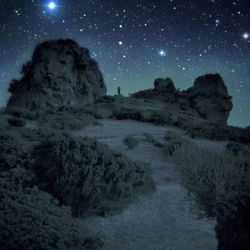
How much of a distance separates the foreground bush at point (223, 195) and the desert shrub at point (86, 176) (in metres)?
1.10

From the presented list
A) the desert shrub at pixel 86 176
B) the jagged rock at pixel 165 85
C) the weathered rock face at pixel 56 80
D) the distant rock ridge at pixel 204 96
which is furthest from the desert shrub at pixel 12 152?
the jagged rock at pixel 165 85

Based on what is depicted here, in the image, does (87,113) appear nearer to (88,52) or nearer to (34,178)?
(34,178)

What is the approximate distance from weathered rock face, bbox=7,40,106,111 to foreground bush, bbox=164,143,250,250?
60.1ft

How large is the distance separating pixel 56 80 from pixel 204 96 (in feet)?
55.2

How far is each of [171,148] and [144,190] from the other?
450 cm

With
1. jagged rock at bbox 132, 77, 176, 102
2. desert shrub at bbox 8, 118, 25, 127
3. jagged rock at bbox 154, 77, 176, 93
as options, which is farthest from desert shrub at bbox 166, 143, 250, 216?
jagged rock at bbox 154, 77, 176, 93

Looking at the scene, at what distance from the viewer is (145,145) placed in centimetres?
1180

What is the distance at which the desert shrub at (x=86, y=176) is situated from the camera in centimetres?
556

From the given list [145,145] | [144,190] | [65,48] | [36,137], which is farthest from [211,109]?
[144,190]

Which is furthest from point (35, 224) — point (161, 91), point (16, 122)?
point (161, 91)

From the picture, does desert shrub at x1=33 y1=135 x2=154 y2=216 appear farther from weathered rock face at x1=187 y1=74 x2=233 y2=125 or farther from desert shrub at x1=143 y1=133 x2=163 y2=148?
weathered rock face at x1=187 y1=74 x2=233 y2=125

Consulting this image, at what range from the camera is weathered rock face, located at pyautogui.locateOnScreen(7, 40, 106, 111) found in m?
25.3

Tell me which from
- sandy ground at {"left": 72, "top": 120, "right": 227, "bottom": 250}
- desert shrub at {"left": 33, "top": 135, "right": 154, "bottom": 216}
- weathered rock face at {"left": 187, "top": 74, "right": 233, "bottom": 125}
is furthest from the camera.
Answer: weathered rock face at {"left": 187, "top": 74, "right": 233, "bottom": 125}

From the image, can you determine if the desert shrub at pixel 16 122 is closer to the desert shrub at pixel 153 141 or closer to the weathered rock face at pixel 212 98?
the desert shrub at pixel 153 141
